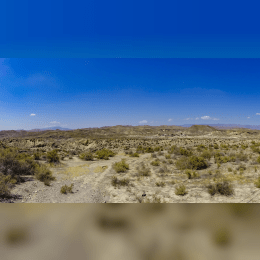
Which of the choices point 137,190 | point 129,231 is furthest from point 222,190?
point 129,231

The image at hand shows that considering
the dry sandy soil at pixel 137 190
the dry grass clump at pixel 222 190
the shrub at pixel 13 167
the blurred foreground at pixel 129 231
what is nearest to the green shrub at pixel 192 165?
the dry sandy soil at pixel 137 190

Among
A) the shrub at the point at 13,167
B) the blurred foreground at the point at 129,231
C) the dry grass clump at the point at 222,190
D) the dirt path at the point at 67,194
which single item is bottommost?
the dirt path at the point at 67,194

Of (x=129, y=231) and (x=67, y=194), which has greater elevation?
(x=129, y=231)

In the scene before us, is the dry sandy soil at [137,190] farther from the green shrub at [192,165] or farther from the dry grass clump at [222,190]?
the green shrub at [192,165]

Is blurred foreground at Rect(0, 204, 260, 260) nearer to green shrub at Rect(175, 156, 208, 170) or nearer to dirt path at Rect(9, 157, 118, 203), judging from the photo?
dirt path at Rect(9, 157, 118, 203)

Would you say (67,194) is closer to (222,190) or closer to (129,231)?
(222,190)

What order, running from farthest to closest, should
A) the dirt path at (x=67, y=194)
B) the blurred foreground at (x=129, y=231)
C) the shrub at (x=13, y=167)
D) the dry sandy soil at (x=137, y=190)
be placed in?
the shrub at (x=13, y=167)
the dirt path at (x=67, y=194)
the dry sandy soil at (x=137, y=190)
the blurred foreground at (x=129, y=231)

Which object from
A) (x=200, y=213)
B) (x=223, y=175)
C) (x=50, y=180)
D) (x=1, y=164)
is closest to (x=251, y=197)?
(x=223, y=175)

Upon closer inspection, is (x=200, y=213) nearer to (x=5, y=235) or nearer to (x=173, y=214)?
(x=173, y=214)

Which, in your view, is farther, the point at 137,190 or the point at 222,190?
the point at 137,190
